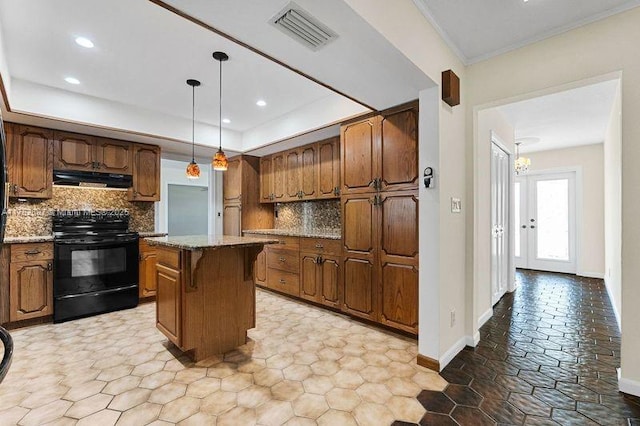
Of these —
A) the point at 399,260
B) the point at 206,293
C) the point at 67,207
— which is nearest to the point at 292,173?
the point at 399,260

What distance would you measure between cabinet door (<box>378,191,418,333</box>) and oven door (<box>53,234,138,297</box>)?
316cm

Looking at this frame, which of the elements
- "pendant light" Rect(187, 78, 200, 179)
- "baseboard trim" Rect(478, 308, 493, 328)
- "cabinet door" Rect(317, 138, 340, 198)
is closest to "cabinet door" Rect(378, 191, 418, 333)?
"baseboard trim" Rect(478, 308, 493, 328)

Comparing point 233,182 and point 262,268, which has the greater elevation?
point 233,182

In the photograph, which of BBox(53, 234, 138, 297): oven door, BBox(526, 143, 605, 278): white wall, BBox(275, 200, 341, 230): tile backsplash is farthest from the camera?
BBox(526, 143, 605, 278): white wall

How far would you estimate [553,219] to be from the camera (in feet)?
20.6

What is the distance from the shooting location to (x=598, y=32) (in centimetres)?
213

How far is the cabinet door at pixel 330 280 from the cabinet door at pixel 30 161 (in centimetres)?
340

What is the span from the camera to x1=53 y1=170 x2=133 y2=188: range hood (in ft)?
12.1

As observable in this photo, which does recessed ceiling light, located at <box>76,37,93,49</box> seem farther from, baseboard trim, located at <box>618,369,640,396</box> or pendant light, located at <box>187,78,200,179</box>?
baseboard trim, located at <box>618,369,640,396</box>

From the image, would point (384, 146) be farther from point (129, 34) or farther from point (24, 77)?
point (24, 77)

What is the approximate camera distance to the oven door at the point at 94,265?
3393 mm

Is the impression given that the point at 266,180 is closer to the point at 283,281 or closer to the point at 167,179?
the point at 283,281

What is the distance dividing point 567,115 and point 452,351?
3763 mm

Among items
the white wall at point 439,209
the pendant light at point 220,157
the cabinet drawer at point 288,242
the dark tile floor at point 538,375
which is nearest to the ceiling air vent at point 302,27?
the white wall at point 439,209
